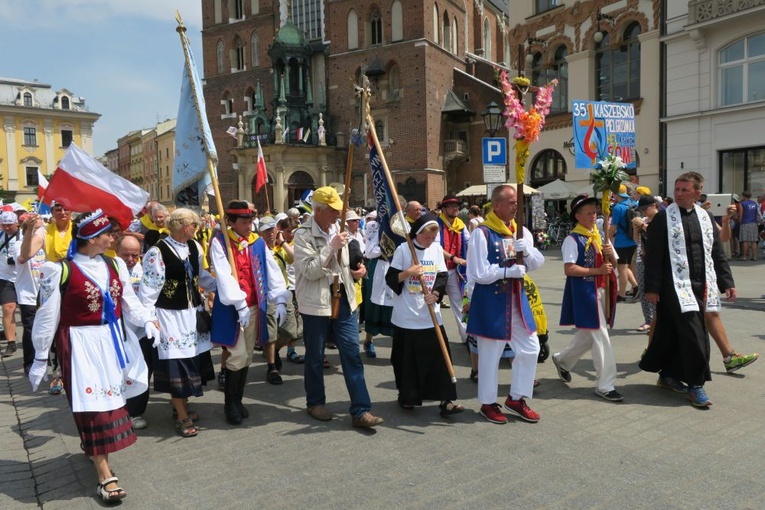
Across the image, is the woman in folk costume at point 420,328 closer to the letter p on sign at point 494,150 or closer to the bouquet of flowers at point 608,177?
the bouquet of flowers at point 608,177

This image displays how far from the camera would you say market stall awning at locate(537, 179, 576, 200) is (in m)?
22.4

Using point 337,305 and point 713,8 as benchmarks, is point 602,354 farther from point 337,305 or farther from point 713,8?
point 713,8

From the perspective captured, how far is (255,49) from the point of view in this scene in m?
41.7

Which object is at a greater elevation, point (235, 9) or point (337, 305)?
point (235, 9)

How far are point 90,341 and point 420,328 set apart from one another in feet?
8.54

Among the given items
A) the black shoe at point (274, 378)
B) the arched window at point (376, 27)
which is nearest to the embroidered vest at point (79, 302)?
the black shoe at point (274, 378)

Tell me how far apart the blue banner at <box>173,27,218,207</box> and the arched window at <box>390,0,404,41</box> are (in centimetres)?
3217

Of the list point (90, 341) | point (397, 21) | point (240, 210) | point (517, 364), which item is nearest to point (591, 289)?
point (517, 364)

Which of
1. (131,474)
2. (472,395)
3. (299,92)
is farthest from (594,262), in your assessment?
(299,92)

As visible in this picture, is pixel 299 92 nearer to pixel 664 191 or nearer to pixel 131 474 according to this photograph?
pixel 664 191

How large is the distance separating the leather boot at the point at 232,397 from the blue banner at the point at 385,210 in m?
1.85

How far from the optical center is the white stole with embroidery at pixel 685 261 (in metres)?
5.40

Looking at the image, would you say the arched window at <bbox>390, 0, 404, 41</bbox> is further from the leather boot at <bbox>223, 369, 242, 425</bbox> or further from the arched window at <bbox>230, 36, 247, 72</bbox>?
the leather boot at <bbox>223, 369, 242, 425</bbox>

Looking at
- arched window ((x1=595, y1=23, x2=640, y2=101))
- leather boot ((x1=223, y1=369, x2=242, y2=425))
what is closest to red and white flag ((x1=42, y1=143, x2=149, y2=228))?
leather boot ((x1=223, y1=369, x2=242, y2=425))
